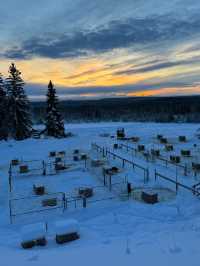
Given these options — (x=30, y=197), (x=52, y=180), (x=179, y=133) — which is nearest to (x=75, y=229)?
(x=30, y=197)

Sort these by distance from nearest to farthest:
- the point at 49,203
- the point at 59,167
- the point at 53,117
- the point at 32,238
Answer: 1. the point at 32,238
2. the point at 49,203
3. the point at 59,167
4. the point at 53,117

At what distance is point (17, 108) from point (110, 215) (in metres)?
35.4

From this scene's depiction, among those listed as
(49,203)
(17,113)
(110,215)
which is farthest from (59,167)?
(17,113)

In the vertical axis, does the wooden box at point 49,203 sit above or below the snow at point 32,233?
Answer: below

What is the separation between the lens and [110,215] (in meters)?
14.5

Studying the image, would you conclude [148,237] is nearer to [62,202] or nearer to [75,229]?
[75,229]

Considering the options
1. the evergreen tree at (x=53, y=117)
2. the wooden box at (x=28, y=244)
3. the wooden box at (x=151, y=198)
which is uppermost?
the evergreen tree at (x=53, y=117)

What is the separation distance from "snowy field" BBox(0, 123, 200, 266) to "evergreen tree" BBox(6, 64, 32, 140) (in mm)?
14420

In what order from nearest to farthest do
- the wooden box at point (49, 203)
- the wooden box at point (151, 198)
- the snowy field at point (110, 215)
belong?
the snowy field at point (110, 215)
the wooden box at point (151, 198)
the wooden box at point (49, 203)

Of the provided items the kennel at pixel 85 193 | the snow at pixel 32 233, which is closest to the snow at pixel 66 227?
the snow at pixel 32 233

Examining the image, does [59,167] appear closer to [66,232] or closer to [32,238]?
[66,232]

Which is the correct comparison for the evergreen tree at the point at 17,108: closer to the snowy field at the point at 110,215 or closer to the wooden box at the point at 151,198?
the snowy field at the point at 110,215

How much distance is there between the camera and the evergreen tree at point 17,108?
1785 inches

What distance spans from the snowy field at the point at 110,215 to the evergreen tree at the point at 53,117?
16259 mm
